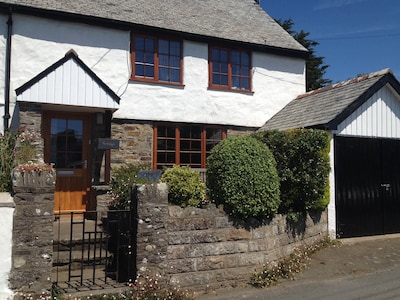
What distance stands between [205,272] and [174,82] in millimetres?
7009

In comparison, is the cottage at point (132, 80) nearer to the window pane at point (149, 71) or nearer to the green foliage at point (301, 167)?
the window pane at point (149, 71)

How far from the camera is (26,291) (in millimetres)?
5117

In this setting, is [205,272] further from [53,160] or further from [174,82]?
[174,82]

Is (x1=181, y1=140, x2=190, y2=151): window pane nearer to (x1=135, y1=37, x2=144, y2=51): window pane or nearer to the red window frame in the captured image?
the red window frame

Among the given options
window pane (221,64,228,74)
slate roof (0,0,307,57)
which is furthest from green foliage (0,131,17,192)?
window pane (221,64,228,74)

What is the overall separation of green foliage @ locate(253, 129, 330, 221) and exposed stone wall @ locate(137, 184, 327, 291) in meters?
1.35

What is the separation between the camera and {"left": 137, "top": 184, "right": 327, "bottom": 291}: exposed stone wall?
599cm

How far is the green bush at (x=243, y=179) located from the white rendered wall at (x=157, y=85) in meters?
4.63

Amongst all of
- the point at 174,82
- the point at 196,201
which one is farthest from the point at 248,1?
the point at 196,201

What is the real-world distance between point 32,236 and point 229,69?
30.4 feet

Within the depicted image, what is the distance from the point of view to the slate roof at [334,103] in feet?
32.3

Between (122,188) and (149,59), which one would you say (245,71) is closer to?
(149,59)

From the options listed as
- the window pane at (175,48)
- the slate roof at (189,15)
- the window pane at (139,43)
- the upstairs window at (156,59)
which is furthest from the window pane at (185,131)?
the slate roof at (189,15)

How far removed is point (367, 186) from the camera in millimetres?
10359
